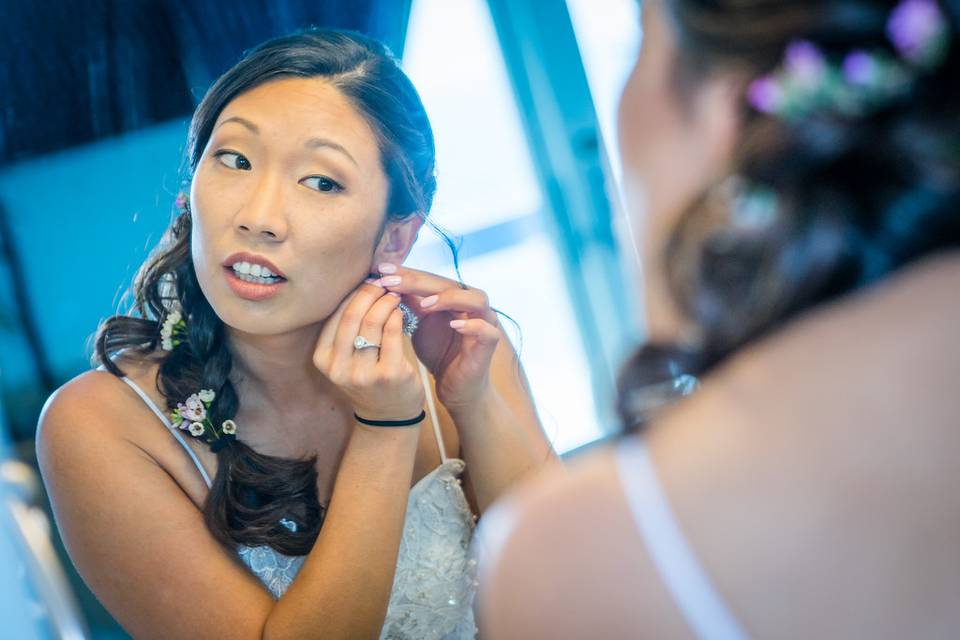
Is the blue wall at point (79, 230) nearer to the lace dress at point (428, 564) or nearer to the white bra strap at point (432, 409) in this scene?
the lace dress at point (428, 564)

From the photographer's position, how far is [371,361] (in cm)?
117

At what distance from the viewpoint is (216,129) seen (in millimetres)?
1217

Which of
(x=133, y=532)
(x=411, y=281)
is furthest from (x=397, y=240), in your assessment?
(x=133, y=532)

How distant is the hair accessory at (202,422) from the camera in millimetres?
1229

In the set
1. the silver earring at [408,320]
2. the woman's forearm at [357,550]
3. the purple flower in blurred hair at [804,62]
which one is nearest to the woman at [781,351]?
the purple flower in blurred hair at [804,62]

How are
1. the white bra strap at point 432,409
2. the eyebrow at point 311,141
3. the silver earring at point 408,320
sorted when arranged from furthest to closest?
1. the white bra strap at point 432,409
2. the silver earring at point 408,320
3. the eyebrow at point 311,141

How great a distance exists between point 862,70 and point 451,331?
34.0 inches

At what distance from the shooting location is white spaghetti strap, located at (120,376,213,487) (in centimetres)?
123

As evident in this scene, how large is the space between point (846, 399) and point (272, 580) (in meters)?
0.91

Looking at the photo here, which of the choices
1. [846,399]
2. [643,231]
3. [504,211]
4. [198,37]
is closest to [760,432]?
[846,399]

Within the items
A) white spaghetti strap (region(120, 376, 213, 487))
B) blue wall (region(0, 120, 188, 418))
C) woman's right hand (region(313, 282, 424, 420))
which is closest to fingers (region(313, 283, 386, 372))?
woman's right hand (region(313, 282, 424, 420))

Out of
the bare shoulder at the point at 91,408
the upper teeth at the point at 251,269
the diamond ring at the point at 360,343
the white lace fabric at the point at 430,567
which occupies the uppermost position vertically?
the upper teeth at the point at 251,269

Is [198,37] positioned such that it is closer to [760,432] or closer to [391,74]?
[391,74]

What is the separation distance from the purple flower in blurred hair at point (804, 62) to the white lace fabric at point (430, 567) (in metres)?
0.90
